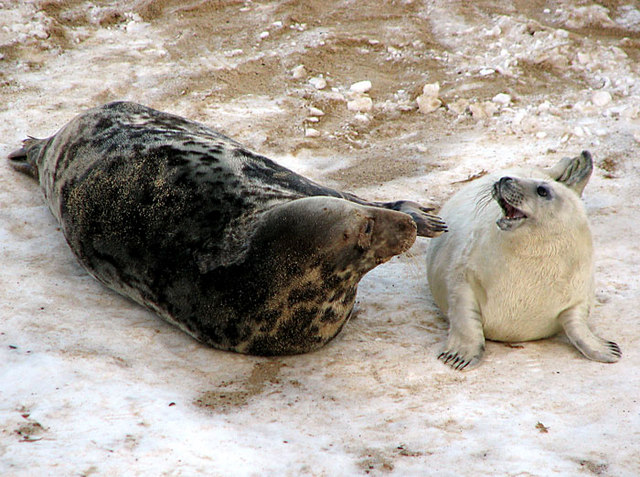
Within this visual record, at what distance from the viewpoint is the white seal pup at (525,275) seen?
3.40 meters

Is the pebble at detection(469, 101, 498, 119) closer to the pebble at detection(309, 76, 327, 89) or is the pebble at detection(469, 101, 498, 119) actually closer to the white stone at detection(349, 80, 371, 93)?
the white stone at detection(349, 80, 371, 93)

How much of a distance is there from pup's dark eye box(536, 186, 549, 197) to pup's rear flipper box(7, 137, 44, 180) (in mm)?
3476

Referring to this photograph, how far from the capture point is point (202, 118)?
6199mm

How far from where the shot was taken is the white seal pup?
11.2 ft

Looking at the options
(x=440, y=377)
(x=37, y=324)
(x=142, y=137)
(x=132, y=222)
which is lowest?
(x=440, y=377)

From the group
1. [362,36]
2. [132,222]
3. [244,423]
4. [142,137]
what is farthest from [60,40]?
[244,423]

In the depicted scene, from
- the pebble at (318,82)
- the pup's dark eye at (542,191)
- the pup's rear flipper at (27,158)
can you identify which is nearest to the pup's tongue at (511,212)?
the pup's dark eye at (542,191)

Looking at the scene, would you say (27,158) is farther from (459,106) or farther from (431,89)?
(459,106)

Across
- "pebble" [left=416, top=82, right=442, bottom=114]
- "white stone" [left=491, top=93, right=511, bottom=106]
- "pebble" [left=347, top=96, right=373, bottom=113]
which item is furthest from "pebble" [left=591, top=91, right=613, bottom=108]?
"pebble" [left=347, top=96, right=373, bottom=113]

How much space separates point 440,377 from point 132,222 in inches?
70.5

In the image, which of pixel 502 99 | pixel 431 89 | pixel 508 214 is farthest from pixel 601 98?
pixel 508 214

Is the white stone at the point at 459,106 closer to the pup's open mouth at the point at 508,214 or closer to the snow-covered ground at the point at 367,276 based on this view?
the snow-covered ground at the point at 367,276

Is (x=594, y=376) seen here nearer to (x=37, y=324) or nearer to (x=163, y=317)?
(x=163, y=317)

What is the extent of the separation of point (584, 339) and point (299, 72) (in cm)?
432
